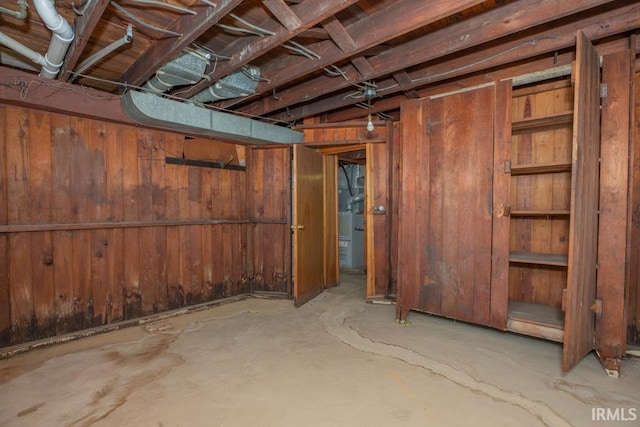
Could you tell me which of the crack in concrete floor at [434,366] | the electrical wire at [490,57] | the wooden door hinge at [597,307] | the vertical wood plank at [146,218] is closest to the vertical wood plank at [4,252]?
the vertical wood plank at [146,218]

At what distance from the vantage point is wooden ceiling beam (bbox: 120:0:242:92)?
65.4 inches

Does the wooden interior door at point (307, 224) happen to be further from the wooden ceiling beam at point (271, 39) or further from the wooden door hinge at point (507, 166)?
the wooden door hinge at point (507, 166)

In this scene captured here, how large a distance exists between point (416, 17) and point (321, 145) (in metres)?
2.09

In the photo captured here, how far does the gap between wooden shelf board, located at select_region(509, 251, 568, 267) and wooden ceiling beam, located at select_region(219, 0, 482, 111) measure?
1.77 meters

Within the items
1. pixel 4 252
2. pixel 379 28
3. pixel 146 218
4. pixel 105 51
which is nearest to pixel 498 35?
pixel 379 28

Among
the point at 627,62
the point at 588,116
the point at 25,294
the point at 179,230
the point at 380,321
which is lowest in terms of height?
the point at 380,321

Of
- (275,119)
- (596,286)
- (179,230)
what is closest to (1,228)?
(179,230)

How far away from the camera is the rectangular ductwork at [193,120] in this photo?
8.13 feet

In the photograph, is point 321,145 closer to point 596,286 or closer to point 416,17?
point 416,17

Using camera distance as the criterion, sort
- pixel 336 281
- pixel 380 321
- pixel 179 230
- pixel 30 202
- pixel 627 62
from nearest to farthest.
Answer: pixel 627 62, pixel 30 202, pixel 380 321, pixel 179 230, pixel 336 281

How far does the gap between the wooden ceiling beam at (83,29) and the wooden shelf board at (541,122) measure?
108 inches

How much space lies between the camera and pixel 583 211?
1.89 m

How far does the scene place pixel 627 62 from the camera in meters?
2.04

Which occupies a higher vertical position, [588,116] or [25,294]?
[588,116]
